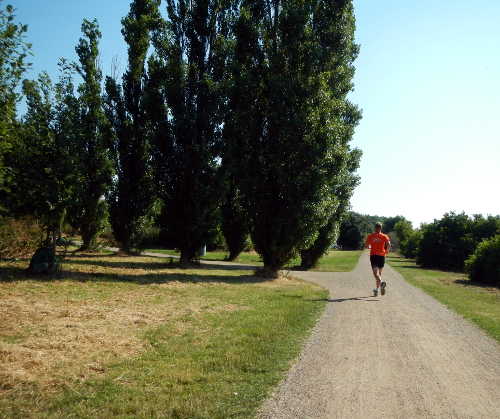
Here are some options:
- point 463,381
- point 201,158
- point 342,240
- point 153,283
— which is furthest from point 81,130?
point 342,240

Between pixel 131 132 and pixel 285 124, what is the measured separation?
10841 mm

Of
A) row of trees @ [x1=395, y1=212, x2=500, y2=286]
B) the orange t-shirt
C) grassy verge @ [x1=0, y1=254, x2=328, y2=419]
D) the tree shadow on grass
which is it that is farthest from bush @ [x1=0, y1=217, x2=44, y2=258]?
row of trees @ [x1=395, y1=212, x2=500, y2=286]

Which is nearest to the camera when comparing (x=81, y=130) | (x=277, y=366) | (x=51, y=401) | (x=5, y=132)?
(x=51, y=401)

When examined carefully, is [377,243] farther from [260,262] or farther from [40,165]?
[260,262]

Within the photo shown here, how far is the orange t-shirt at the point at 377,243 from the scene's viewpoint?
42.2ft

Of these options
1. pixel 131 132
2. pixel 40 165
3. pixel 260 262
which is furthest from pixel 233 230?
pixel 40 165

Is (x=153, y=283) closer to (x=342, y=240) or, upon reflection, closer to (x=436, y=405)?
(x=436, y=405)

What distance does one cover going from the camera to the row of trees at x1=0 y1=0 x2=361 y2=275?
1212cm

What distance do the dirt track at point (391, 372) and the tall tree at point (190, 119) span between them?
11.8 m

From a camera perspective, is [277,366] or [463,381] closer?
[463,381]

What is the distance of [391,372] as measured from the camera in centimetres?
579

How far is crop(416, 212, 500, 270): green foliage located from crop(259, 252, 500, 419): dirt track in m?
28.4

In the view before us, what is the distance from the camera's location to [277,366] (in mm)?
5895

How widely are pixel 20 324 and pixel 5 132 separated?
406 centimetres
